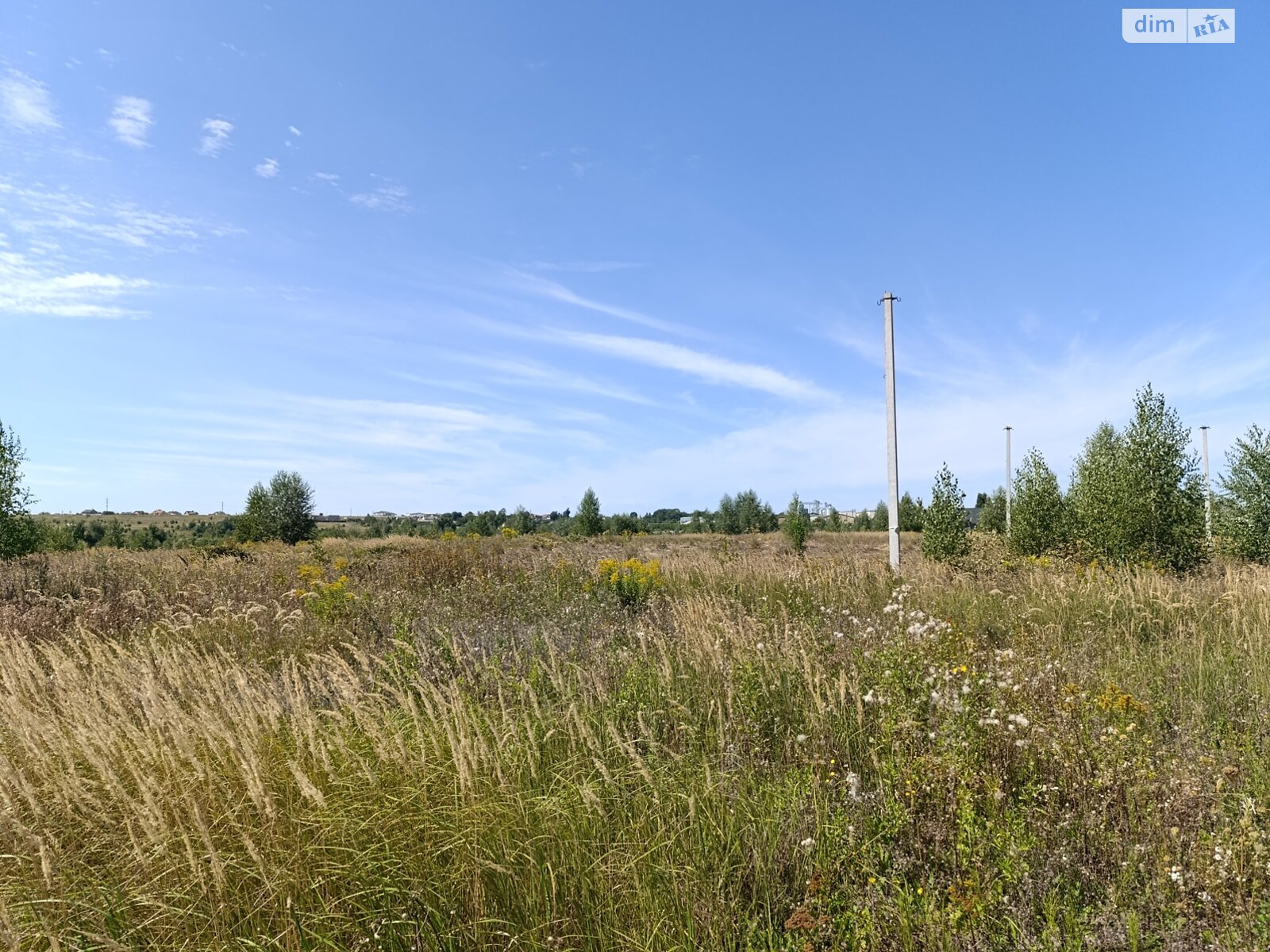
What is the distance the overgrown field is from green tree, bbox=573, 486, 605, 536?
109ft

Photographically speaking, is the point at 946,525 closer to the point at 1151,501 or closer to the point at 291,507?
the point at 1151,501

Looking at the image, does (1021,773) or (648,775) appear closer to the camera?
(648,775)

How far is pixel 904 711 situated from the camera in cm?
369

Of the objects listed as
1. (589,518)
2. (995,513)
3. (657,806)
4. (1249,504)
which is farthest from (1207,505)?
(589,518)

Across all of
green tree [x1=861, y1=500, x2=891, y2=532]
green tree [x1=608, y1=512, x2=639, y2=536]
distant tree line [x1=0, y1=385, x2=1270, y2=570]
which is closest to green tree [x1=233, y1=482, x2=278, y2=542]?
distant tree line [x1=0, y1=385, x2=1270, y2=570]

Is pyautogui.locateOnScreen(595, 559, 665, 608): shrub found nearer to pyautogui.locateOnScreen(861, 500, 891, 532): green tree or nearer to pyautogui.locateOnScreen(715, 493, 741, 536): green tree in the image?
pyautogui.locateOnScreen(715, 493, 741, 536): green tree

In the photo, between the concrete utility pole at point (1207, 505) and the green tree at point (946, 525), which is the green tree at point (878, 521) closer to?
the concrete utility pole at point (1207, 505)

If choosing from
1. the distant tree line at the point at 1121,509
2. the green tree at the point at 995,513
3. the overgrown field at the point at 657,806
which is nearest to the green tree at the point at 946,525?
the distant tree line at the point at 1121,509

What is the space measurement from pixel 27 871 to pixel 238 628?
471cm

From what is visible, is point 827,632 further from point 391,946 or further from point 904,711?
point 391,946

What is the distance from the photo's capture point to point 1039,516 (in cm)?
1814

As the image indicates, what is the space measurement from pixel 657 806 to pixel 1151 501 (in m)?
14.6

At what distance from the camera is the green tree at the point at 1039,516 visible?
17781 millimetres

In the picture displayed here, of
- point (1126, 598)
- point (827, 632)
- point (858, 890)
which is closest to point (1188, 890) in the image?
point (858, 890)
